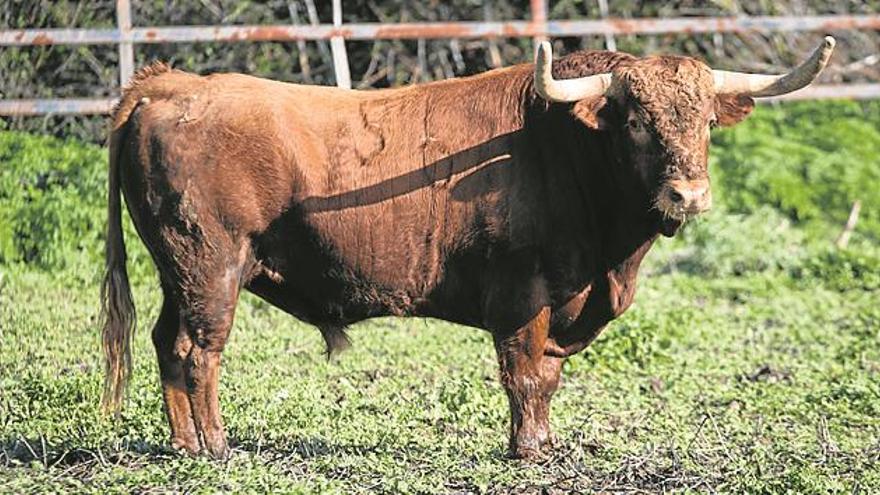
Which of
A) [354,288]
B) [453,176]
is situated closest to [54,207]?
[354,288]

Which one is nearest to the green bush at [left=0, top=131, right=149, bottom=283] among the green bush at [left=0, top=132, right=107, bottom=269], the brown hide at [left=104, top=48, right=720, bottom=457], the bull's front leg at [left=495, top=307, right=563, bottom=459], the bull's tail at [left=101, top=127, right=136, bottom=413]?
the green bush at [left=0, top=132, right=107, bottom=269]

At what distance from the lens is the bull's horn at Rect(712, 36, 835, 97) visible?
7.48 m

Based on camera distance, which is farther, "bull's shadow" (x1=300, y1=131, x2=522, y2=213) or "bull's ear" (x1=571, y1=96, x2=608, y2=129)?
"bull's shadow" (x1=300, y1=131, x2=522, y2=213)

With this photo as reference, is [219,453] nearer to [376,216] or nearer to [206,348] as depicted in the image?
[206,348]

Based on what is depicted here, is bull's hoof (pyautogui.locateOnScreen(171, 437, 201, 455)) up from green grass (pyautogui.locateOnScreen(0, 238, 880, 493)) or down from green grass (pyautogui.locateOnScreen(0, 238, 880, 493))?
up

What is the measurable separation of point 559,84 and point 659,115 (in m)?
0.49

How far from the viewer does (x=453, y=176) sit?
7.56m

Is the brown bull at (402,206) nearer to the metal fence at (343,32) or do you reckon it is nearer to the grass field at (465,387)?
the grass field at (465,387)

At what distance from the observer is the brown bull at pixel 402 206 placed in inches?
288

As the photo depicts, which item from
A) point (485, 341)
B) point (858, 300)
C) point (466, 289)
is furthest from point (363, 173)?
point (858, 300)

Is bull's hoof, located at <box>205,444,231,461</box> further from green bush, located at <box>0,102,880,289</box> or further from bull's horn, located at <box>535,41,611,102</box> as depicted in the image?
green bush, located at <box>0,102,880,289</box>

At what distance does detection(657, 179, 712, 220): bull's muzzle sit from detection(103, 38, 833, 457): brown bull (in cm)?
19

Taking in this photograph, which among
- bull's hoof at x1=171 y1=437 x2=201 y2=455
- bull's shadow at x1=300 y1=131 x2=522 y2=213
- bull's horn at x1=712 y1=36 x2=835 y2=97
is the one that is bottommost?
bull's hoof at x1=171 y1=437 x2=201 y2=455

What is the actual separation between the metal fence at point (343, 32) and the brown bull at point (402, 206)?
21.6 feet
